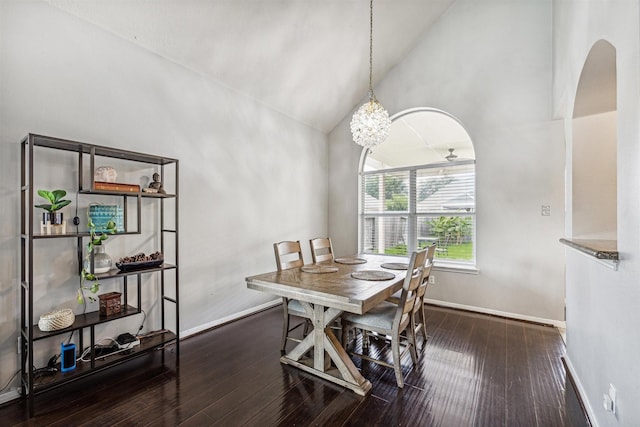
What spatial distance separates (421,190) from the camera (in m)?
4.57

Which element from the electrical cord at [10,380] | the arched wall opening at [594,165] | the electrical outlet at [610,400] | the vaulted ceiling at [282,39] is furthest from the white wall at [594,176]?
the electrical cord at [10,380]

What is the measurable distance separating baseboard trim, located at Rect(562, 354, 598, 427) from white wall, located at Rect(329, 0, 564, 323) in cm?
119

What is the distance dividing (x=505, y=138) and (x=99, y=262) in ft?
15.1

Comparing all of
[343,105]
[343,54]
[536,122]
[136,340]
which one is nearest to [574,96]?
[536,122]

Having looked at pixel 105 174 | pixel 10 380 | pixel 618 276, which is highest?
pixel 105 174

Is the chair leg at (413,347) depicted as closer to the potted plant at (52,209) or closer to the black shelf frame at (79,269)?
the black shelf frame at (79,269)

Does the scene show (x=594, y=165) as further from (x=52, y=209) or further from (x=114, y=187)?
(x=52, y=209)

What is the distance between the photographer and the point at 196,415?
1.90 metres

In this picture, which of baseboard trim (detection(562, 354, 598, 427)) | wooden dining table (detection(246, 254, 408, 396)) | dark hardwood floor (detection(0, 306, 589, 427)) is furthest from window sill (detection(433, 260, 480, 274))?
wooden dining table (detection(246, 254, 408, 396))

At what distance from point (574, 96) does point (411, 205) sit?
259 cm

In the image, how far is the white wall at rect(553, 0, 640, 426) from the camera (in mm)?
1260

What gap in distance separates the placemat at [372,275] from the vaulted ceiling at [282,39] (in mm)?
2721

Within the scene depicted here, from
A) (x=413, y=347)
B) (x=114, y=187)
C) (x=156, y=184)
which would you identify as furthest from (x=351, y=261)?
(x=114, y=187)

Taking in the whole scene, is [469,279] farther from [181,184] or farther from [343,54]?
[181,184]
